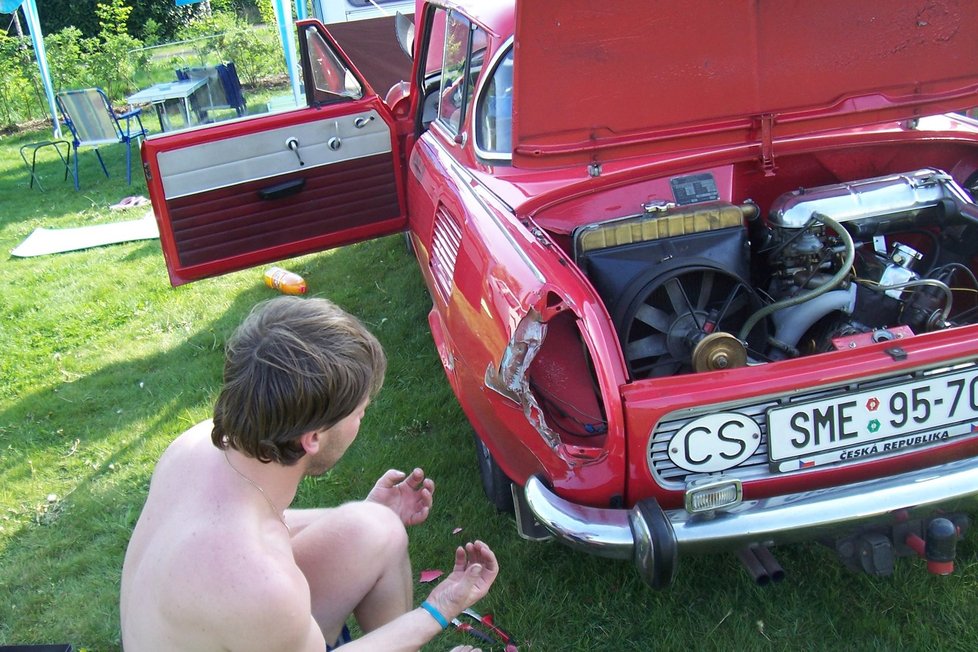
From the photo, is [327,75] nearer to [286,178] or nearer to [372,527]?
[286,178]

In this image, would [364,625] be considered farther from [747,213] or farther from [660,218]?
[747,213]

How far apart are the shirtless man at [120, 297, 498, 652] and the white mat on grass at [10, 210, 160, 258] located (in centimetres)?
556

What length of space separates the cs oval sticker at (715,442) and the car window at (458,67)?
182 centimetres

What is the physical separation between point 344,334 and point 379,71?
18.5ft

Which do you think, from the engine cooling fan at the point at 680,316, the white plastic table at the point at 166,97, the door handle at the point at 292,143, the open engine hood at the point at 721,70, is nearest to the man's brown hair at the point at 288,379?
the engine cooling fan at the point at 680,316

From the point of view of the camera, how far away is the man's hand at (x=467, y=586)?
1.76 meters

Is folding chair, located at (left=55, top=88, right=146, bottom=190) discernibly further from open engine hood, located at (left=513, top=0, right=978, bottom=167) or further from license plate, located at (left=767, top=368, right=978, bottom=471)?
license plate, located at (left=767, top=368, right=978, bottom=471)

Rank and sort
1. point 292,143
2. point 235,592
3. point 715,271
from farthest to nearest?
1. point 292,143
2. point 715,271
3. point 235,592

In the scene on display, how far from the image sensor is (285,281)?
5.25 meters

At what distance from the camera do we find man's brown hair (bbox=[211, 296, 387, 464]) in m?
1.52

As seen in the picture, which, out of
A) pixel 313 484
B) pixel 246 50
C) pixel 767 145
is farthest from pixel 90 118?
pixel 767 145

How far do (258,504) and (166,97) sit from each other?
8.47m

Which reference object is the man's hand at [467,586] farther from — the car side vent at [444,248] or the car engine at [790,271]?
the car side vent at [444,248]

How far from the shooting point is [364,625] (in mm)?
2088
